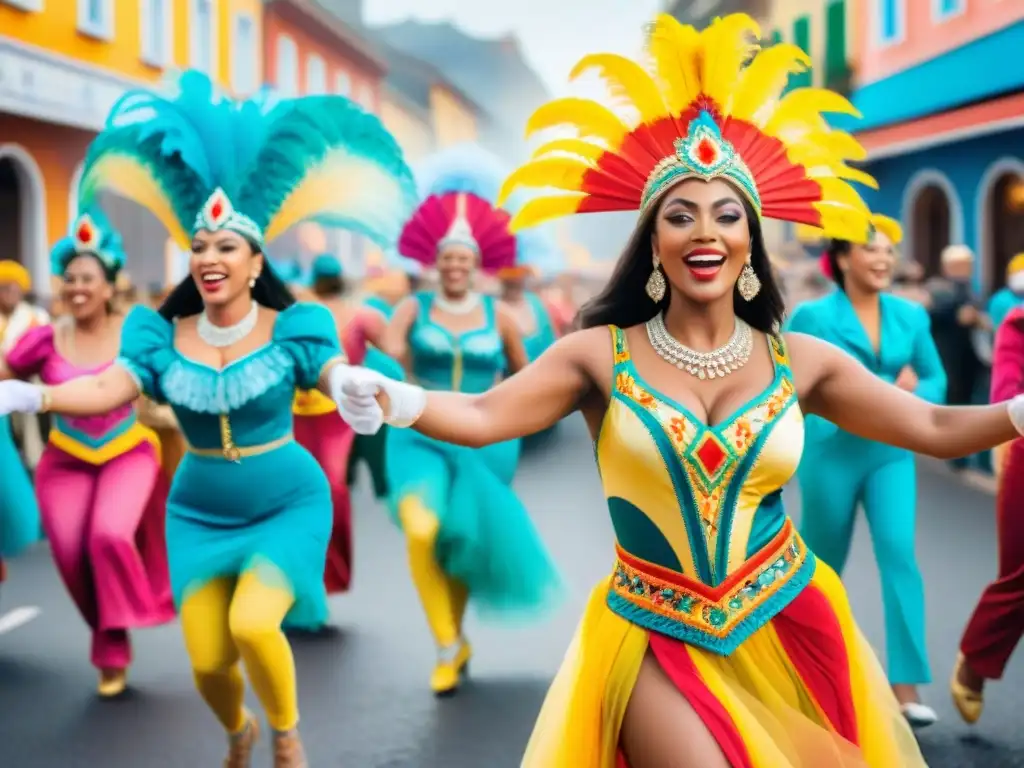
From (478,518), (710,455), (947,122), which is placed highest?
(947,122)

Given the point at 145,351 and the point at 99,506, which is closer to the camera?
the point at 145,351

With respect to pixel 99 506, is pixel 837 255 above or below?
above

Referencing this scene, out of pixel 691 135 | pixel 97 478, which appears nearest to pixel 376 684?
pixel 97 478

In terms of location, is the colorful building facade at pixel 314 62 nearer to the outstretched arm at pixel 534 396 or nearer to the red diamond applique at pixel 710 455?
the outstretched arm at pixel 534 396

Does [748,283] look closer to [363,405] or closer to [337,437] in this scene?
[363,405]

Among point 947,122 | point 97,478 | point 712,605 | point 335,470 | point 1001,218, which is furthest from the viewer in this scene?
point 1001,218

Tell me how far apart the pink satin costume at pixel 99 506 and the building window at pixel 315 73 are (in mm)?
24304

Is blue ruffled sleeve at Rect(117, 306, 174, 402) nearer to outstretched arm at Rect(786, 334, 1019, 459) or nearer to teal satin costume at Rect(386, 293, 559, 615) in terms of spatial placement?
teal satin costume at Rect(386, 293, 559, 615)

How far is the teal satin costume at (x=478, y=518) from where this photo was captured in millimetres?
5941

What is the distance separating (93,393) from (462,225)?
9.72ft

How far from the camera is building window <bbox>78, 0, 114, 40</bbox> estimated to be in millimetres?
15688

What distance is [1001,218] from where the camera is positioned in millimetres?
16625

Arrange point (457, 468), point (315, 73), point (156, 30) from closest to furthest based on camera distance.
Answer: point (457, 468)
point (156, 30)
point (315, 73)

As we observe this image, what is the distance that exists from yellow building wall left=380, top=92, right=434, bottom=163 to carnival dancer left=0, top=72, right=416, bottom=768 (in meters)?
31.8
